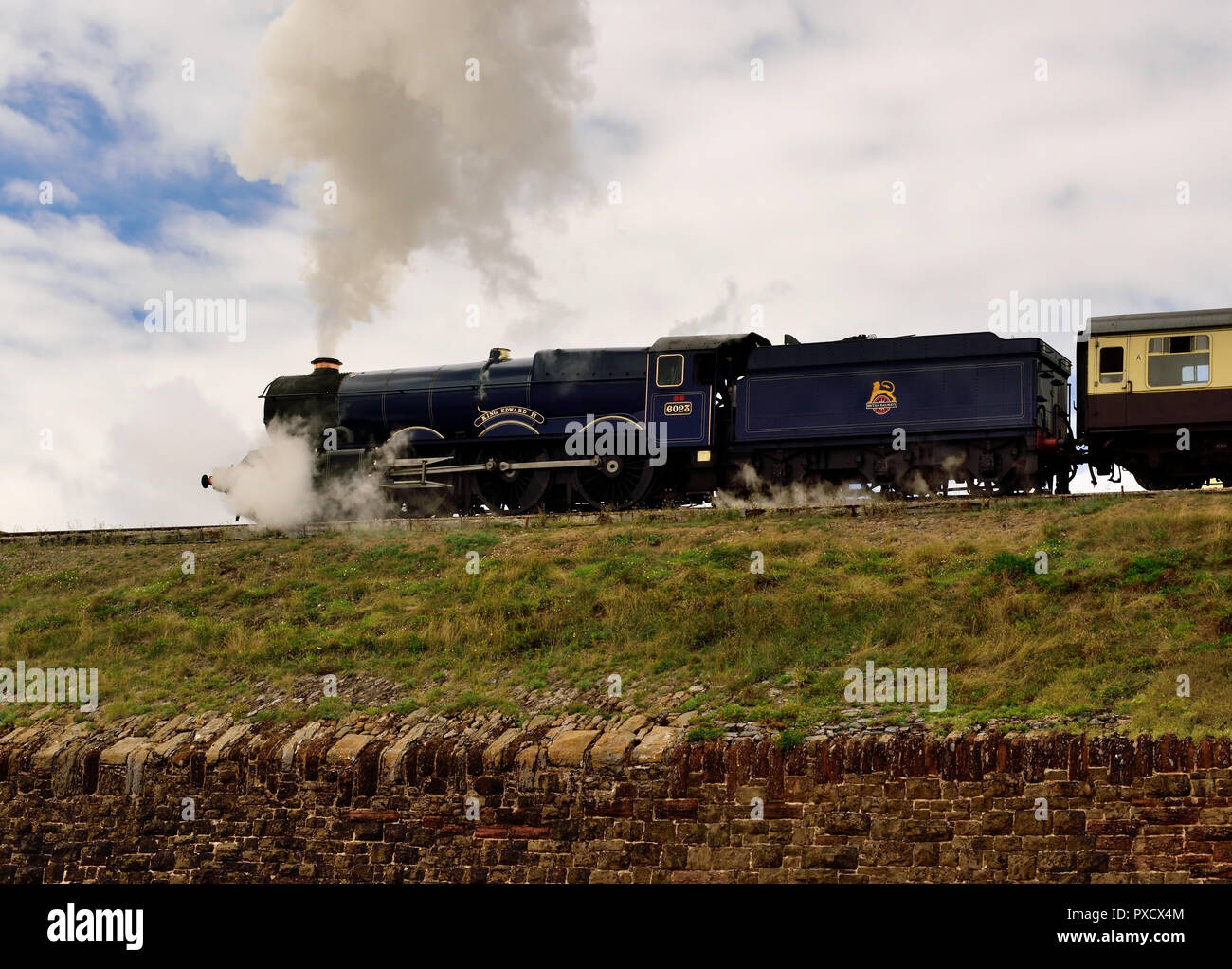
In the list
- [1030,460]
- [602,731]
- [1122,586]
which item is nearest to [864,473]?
[1030,460]

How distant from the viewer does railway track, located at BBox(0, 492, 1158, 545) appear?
1988 centimetres

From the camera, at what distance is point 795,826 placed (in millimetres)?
11680

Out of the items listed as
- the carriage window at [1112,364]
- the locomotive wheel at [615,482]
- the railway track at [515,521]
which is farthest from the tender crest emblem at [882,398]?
the locomotive wheel at [615,482]

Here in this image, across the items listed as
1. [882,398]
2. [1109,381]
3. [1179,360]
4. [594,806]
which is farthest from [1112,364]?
[594,806]

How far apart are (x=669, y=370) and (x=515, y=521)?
4.38 meters

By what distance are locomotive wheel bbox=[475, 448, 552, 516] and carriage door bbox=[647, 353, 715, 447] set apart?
250 centimetres

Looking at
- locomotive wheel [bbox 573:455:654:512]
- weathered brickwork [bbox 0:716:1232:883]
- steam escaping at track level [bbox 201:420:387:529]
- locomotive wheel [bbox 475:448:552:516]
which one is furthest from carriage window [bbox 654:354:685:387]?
weathered brickwork [bbox 0:716:1232:883]

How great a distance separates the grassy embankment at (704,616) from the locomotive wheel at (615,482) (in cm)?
Answer: 263

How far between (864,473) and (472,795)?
1227cm

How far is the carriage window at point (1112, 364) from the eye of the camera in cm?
2238

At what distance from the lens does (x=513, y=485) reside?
25000 millimetres

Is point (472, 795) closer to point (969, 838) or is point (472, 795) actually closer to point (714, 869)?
point (714, 869)

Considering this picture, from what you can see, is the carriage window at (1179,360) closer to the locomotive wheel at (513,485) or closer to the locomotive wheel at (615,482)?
the locomotive wheel at (615,482)

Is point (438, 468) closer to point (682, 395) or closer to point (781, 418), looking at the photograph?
point (682, 395)
